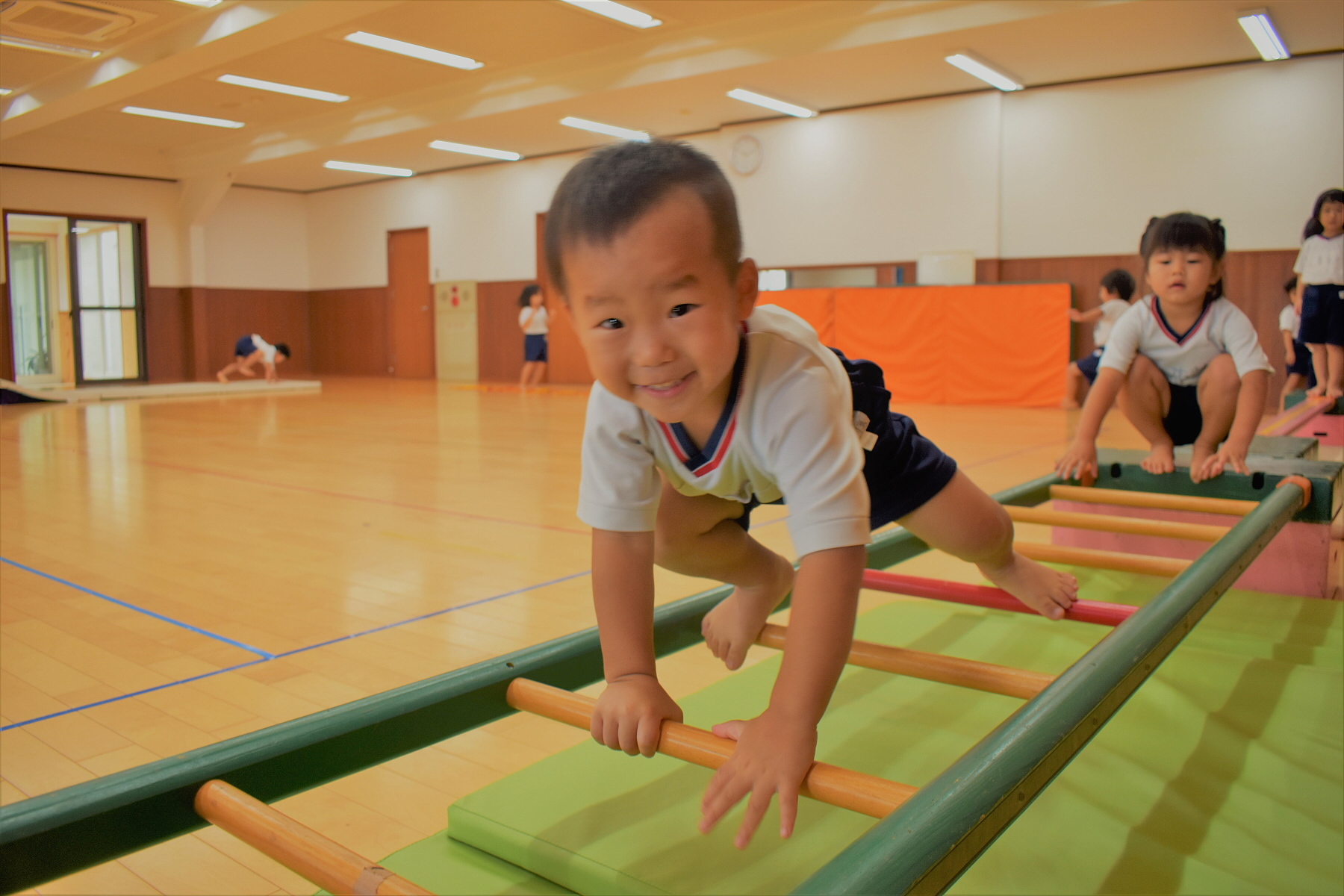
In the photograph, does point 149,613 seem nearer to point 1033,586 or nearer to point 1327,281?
point 1033,586

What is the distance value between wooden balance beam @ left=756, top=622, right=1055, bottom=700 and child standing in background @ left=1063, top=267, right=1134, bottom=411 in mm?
4757

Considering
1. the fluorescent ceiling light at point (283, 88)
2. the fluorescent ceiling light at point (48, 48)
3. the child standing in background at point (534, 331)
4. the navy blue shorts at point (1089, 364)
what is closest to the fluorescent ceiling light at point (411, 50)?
the fluorescent ceiling light at point (283, 88)

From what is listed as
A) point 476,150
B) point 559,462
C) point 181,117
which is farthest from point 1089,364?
point 181,117

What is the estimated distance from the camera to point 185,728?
1.52 m

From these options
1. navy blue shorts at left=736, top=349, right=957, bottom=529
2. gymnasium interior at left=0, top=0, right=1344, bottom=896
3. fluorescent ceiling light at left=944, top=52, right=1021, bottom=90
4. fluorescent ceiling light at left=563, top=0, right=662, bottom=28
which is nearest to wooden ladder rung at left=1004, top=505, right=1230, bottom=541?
gymnasium interior at left=0, top=0, right=1344, bottom=896

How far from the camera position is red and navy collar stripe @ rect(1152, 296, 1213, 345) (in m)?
2.22

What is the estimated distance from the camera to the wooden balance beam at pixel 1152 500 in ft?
6.13

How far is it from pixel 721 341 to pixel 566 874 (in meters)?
0.68

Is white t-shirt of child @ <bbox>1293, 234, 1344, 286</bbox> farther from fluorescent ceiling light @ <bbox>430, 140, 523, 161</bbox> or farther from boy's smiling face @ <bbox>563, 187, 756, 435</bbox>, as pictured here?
fluorescent ceiling light @ <bbox>430, 140, 523, 161</bbox>

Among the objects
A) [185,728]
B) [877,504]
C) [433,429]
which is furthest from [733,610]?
[433,429]

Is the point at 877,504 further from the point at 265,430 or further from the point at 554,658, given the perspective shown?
the point at 265,430

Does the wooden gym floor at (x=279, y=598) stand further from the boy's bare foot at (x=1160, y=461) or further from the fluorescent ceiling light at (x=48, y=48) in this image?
the fluorescent ceiling light at (x=48, y=48)

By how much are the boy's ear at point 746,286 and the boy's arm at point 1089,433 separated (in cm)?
157

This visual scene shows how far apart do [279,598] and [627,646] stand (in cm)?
164
